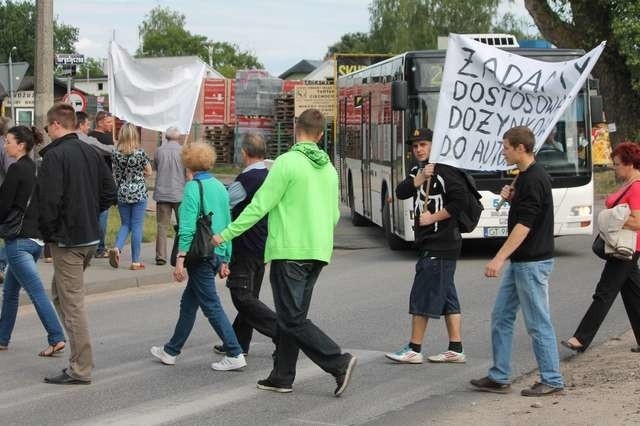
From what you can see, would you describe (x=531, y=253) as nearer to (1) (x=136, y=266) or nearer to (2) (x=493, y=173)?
(1) (x=136, y=266)

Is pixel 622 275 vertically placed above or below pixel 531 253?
below

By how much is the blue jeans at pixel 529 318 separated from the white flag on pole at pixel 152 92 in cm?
841

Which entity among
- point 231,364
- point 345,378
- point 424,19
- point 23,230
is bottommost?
point 231,364

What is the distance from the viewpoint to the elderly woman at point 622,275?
875 centimetres

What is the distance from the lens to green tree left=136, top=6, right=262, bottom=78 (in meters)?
134

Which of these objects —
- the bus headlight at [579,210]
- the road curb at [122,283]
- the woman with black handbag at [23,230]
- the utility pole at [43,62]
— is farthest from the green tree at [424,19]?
the woman with black handbag at [23,230]

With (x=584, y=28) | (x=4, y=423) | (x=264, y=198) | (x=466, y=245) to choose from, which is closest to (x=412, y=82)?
(x=466, y=245)

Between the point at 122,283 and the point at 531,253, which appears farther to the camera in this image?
the point at 122,283

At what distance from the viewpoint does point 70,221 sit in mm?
7945

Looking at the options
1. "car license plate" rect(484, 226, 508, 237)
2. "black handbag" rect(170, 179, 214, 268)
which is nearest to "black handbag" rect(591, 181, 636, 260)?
"black handbag" rect(170, 179, 214, 268)

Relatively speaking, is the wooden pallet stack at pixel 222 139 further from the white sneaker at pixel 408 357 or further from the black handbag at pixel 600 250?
the white sneaker at pixel 408 357

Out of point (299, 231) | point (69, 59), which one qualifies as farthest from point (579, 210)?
point (299, 231)

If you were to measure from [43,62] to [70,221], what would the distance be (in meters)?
8.89

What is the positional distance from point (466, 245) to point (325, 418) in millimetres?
11562
